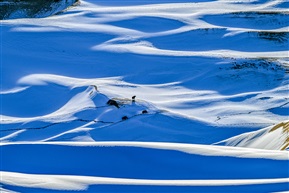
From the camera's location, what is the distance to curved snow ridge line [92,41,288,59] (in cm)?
1008

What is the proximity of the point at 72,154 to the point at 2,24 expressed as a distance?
22.7 feet

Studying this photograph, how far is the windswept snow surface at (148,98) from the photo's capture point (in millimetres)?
4418

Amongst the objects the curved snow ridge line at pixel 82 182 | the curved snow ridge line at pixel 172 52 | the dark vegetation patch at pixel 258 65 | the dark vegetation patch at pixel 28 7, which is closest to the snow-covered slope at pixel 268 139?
the curved snow ridge line at pixel 82 182

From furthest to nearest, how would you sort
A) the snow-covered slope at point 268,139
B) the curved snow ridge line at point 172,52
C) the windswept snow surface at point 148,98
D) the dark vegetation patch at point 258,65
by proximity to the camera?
the curved snow ridge line at point 172,52 < the dark vegetation patch at point 258,65 < the snow-covered slope at point 268,139 < the windswept snow surface at point 148,98

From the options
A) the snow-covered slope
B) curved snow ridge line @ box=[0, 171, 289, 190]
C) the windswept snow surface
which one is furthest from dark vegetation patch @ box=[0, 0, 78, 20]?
curved snow ridge line @ box=[0, 171, 289, 190]

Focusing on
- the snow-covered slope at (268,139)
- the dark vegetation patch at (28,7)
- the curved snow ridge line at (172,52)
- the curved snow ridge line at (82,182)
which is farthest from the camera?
the dark vegetation patch at (28,7)

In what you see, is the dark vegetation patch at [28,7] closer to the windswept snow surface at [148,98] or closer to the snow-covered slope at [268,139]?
the windswept snow surface at [148,98]

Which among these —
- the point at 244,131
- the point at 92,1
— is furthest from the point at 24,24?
the point at 244,131

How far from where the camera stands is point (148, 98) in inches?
342

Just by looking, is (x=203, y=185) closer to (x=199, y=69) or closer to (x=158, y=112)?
(x=158, y=112)

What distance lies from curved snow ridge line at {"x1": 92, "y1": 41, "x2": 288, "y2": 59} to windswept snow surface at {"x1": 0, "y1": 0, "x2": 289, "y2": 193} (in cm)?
2

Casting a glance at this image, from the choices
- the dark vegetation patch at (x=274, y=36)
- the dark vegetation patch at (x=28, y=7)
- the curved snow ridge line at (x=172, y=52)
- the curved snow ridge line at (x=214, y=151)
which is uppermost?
the dark vegetation patch at (x=28, y=7)

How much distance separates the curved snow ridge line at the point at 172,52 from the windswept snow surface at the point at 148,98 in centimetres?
2

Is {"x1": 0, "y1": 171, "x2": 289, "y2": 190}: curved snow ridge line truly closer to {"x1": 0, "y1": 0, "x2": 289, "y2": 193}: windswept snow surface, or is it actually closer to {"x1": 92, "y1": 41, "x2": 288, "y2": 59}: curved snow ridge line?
{"x1": 0, "y1": 0, "x2": 289, "y2": 193}: windswept snow surface
